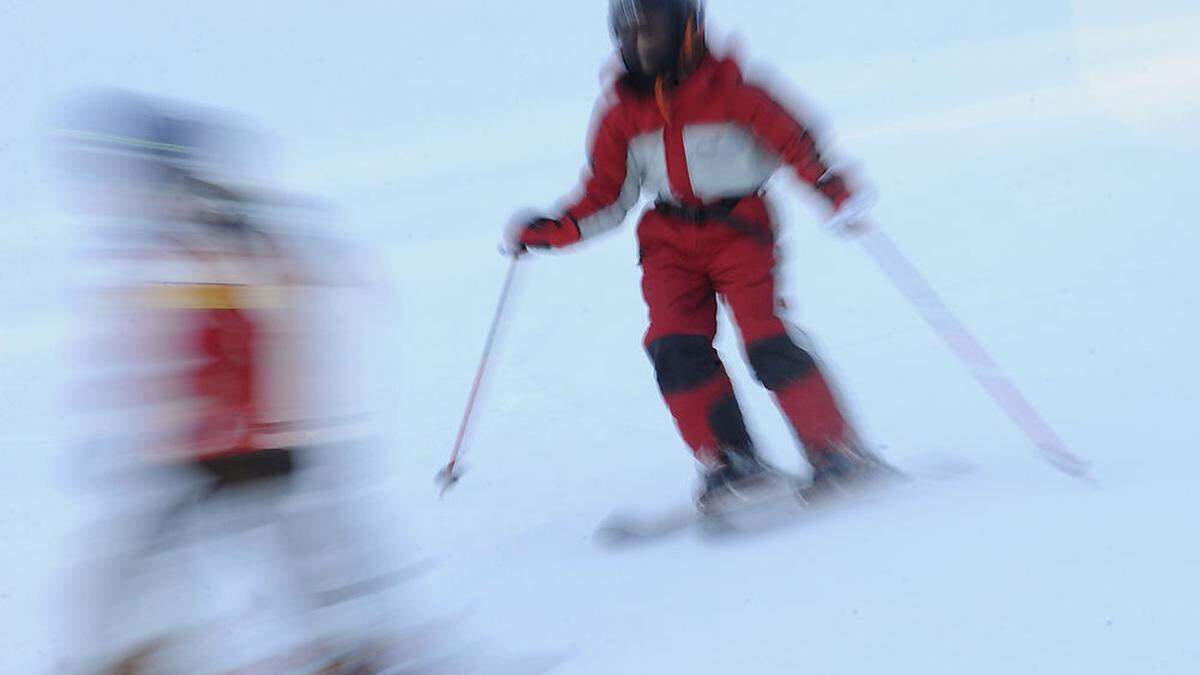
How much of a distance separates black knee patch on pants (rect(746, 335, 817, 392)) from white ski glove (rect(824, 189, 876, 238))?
11.2 inches

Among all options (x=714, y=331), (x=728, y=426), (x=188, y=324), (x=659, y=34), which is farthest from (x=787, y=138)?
(x=188, y=324)

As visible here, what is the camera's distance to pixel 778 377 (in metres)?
2.57

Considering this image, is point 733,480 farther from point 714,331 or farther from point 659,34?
point 659,34

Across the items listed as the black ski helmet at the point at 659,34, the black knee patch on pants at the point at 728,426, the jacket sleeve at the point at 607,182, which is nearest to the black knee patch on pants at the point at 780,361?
the black knee patch on pants at the point at 728,426

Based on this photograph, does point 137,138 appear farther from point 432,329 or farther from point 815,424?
point 432,329

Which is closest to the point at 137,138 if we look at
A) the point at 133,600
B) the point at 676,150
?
the point at 133,600

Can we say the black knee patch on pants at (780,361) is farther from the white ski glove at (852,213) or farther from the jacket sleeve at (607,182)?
the jacket sleeve at (607,182)

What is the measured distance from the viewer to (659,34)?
2482 mm

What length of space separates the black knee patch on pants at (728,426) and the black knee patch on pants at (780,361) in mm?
123

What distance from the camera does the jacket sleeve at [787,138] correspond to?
8.41ft

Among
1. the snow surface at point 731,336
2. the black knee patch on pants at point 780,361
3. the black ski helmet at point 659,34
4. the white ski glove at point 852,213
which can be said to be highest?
the black ski helmet at point 659,34

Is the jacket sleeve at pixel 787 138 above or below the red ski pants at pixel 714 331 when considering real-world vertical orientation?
above

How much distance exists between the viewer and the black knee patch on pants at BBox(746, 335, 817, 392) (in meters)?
2.56

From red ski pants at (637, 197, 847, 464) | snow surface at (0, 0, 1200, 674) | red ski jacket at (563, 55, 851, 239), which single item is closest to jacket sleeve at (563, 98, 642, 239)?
red ski jacket at (563, 55, 851, 239)
